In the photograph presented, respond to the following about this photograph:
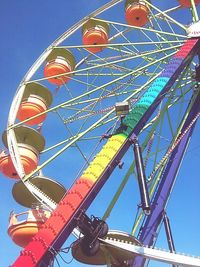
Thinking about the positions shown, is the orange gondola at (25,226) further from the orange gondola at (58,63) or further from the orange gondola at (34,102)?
the orange gondola at (58,63)

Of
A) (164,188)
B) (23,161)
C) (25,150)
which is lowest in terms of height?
(23,161)

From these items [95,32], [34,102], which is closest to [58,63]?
[95,32]

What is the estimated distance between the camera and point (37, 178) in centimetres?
1245

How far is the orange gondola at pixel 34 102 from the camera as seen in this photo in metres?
14.7

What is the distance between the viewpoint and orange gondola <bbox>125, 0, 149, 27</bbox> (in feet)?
53.7

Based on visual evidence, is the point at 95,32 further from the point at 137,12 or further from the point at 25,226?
the point at 25,226

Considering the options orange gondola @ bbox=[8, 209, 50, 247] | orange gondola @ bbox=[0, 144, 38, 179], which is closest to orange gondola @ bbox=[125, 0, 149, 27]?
orange gondola @ bbox=[0, 144, 38, 179]

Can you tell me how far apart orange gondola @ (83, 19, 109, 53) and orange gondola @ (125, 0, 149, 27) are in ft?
2.79

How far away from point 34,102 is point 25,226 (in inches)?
177

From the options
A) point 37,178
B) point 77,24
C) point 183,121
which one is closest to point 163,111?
point 183,121

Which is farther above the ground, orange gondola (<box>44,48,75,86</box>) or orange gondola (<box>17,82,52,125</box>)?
orange gondola (<box>44,48,75,86</box>)

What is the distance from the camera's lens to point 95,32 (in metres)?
16.2

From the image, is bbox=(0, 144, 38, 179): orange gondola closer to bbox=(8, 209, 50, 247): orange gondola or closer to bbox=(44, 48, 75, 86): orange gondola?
bbox=(8, 209, 50, 247): orange gondola

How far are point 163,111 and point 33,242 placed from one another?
220 inches
